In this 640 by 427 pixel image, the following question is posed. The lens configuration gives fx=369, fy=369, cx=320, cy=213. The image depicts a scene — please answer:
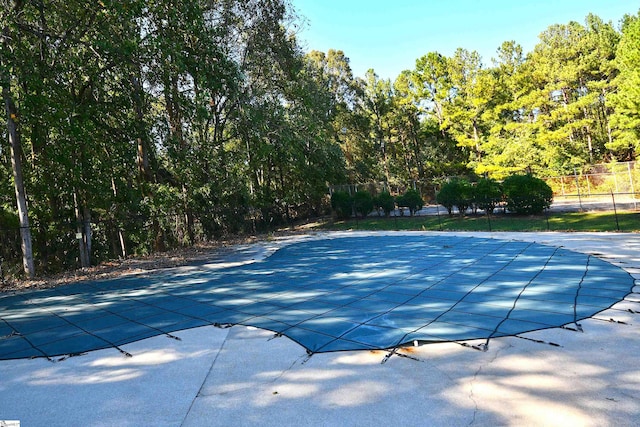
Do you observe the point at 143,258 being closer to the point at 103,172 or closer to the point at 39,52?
the point at 103,172

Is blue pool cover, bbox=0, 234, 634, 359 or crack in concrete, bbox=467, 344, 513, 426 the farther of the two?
blue pool cover, bbox=0, 234, 634, 359

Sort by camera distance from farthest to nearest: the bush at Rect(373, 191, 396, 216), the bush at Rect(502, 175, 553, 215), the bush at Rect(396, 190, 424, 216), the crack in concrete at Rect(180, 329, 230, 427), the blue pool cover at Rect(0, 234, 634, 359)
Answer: the bush at Rect(373, 191, 396, 216) < the bush at Rect(396, 190, 424, 216) < the bush at Rect(502, 175, 553, 215) < the blue pool cover at Rect(0, 234, 634, 359) < the crack in concrete at Rect(180, 329, 230, 427)

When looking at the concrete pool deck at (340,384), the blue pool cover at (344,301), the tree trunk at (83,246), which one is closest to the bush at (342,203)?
the blue pool cover at (344,301)

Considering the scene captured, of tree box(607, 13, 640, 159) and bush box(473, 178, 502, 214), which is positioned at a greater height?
tree box(607, 13, 640, 159)

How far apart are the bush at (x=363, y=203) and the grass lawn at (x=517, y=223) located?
1.30 m

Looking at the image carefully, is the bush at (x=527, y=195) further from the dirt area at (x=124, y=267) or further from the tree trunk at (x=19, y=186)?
the tree trunk at (x=19, y=186)

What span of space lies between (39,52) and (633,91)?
25075 millimetres

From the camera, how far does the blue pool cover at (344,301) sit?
388 cm

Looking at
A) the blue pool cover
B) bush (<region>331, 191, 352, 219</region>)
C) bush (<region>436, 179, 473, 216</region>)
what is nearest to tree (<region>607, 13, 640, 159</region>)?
bush (<region>436, 179, 473, 216</region>)

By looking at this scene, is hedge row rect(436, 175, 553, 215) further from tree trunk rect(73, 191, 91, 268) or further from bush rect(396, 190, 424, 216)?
tree trunk rect(73, 191, 91, 268)

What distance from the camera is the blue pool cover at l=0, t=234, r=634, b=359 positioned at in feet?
12.7

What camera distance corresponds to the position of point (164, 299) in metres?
5.92

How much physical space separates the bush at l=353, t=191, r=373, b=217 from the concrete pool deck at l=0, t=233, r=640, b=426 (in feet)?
51.9

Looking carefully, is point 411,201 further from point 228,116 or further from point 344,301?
point 344,301
